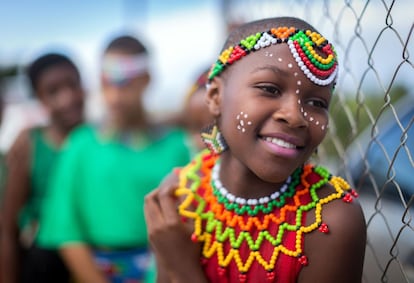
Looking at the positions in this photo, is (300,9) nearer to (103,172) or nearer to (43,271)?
(103,172)

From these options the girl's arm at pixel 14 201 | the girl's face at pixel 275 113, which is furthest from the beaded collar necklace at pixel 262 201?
the girl's arm at pixel 14 201

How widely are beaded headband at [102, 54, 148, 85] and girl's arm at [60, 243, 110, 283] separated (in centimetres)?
86

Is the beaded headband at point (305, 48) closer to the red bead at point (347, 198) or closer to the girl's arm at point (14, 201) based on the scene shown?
the red bead at point (347, 198)

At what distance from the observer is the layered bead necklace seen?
160cm

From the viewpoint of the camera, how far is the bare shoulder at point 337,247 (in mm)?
1539

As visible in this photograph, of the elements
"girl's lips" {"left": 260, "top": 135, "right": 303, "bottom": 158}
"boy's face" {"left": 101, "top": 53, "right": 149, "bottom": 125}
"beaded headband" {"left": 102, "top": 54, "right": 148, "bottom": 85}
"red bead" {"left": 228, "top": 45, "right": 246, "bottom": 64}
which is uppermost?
"red bead" {"left": 228, "top": 45, "right": 246, "bottom": 64}

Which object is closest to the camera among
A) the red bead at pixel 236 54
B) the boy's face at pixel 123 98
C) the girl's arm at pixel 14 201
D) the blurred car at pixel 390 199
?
the red bead at pixel 236 54

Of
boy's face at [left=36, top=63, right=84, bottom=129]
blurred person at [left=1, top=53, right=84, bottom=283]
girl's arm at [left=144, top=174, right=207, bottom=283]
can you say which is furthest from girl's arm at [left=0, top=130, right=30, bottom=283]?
girl's arm at [left=144, top=174, right=207, bottom=283]

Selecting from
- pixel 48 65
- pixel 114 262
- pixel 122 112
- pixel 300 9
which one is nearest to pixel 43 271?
pixel 114 262

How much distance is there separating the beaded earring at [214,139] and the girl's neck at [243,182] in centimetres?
4

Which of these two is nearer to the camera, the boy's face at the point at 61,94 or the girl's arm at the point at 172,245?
the girl's arm at the point at 172,245

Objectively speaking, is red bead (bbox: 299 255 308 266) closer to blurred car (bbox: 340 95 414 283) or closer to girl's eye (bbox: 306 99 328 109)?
girl's eye (bbox: 306 99 328 109)

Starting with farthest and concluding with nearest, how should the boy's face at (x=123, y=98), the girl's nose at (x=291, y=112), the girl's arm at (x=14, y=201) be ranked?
the girl's arm at (x=14, y=201) < the boy's face at (x=123, y=98) < the girl's nose at (x=291, y=112)

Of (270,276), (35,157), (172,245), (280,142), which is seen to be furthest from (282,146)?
(35,157)
